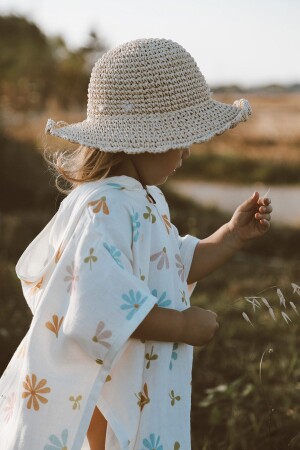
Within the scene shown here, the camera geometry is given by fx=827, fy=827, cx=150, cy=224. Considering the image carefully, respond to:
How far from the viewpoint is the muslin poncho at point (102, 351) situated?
1.76 m

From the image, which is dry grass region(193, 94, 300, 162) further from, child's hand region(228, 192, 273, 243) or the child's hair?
the child's hair

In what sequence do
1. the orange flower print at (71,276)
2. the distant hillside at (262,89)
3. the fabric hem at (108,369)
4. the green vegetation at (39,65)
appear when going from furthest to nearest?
the green vegetation at (39,65) → the distant hillside at (262,89) → the orange flower print at (71,276) → the fabric hem at (108,369)

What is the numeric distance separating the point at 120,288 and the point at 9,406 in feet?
1.54

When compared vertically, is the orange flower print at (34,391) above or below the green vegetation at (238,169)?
above

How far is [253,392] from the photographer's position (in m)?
2.87

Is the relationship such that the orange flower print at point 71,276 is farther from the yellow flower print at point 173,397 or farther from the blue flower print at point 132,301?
the yellow flower print at point 173,397

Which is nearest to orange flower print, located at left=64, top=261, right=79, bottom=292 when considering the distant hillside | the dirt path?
the dirt path

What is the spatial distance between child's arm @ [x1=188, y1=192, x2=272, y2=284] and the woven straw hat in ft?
0.88

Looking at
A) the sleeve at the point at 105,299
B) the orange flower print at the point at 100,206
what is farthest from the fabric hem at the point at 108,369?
the orange flower print at the point at 100,206

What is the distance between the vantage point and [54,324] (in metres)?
1.87

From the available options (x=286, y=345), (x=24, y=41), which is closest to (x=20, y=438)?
(x=286, y=345)

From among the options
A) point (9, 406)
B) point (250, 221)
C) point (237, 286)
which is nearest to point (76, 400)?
point (9, 406)

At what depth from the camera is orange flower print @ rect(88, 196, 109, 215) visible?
1827mm

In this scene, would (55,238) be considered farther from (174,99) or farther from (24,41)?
(24,41)
